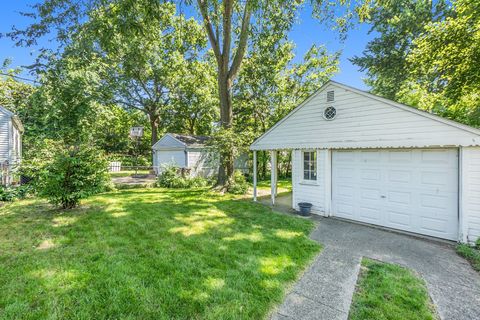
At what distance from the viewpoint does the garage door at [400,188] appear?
546cm

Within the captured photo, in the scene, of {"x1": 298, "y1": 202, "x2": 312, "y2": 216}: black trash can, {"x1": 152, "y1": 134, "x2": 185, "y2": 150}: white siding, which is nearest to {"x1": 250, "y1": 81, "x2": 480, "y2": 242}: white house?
{"x1": 298, "y1": 202, "x2": 312, "y2": 216}: black trash can

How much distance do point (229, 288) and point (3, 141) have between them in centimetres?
1725

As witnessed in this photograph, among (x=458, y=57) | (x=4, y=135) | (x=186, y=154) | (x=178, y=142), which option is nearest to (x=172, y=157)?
(x=186, y=154)

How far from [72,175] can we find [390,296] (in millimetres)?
8052

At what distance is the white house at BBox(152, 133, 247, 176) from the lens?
17547 mm

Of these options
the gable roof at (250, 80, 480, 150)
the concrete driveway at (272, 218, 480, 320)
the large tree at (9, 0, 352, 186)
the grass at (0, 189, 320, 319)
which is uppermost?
the large tree at (9, 0, 352, 186)

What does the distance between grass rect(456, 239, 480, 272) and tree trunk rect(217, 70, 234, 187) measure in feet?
28.9

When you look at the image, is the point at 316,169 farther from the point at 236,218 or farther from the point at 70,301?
the point at 70,301

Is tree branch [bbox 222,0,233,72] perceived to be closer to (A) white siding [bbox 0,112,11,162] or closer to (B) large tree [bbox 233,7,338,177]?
(B) large tree [bbox 233,7,338,177]

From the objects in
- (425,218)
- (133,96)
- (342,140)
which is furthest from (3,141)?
(425,218)

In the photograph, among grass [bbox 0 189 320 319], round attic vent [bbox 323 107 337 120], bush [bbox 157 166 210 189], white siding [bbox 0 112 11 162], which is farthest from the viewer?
bush [bbox 157 166 210 189]

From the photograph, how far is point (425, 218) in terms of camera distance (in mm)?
5777

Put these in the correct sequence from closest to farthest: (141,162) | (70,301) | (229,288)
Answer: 1. (70,301)
2. (229,288)
3. (141,162)

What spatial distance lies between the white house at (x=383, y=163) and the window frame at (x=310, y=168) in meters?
0.04
